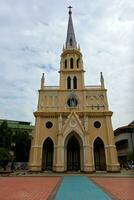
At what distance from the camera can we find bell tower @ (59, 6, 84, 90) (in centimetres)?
3600

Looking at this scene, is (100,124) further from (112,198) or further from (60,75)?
(112,198)

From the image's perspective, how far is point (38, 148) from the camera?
29984 mm

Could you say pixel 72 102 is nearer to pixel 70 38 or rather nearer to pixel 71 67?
pixel 71 67

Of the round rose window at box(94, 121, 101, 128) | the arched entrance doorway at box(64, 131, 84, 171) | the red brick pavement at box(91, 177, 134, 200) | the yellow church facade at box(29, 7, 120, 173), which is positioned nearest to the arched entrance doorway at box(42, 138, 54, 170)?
the yellow church facade at box(29, 7, 120, 173)

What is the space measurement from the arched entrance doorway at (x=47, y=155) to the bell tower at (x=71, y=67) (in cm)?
1056

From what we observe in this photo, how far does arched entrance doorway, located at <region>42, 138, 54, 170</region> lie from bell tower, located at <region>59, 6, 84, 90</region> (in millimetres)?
10564

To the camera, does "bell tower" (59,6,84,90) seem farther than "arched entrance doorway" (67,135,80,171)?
Yes

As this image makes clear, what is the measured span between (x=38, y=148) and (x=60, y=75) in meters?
14.7

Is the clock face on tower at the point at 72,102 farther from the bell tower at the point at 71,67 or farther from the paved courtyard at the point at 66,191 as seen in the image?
the paved courtyard at the point at 66,191

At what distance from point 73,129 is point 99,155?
691 centimetres

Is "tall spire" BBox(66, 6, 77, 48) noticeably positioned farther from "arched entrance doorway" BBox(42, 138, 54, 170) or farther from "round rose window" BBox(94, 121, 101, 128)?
"arched entrance doorway" BBox(42, 138, 54, 170)

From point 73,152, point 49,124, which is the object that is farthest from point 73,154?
point 49,124

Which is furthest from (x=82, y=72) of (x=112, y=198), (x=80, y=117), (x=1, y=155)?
(x=112, y=198)

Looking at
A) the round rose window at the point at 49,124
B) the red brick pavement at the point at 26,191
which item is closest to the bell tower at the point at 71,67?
the round rose window at the point at 49,124
